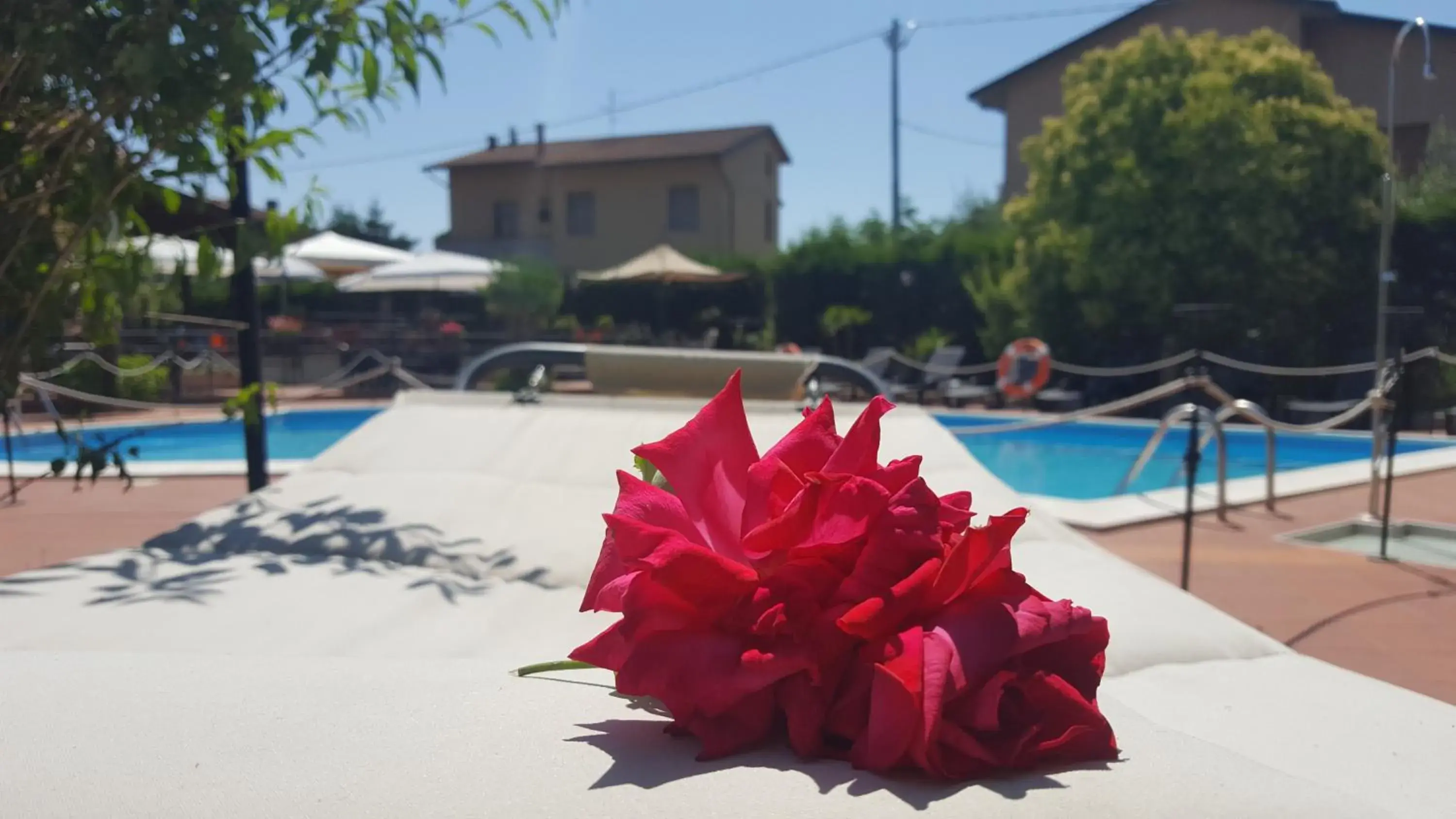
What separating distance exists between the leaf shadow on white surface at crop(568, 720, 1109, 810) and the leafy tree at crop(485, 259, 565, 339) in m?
17.3

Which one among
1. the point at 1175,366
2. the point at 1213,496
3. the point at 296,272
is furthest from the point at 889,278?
the point at 1213,496

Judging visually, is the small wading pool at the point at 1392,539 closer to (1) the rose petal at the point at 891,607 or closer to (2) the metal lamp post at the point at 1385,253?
(2) the metal lamp post at the point at 1385,253

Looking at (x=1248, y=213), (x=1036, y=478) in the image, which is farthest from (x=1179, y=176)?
(x=1036, y=478)

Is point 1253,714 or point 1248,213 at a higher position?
point 1248,213

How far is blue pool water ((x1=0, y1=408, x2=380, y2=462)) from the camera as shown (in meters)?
9.54

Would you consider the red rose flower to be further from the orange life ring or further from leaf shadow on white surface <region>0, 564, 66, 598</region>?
the orange life ring

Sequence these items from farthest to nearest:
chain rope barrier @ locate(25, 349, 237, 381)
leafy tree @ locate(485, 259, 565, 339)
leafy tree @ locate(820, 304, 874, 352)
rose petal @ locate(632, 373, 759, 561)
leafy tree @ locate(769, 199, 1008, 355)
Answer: leafy tree @ locate(485, 259, 565, 339) → leafy tree @ locate(820, 304, 874, 352) → leafy tree @ locate(769, 199, 1008, 355) → chain rope barrier @ locate(25, 349, 237, 381) → rose petal @ locate(632, 373, 759, 561)

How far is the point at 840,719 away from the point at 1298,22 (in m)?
16.1

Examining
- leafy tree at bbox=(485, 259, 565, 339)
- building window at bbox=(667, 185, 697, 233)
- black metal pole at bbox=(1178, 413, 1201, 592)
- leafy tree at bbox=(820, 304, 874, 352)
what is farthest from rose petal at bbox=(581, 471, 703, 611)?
building window at bbox=(667, 185, 697, 233)

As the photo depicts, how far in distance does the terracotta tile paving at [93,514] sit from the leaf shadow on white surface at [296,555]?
1086 mm

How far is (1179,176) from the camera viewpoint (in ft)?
42.9

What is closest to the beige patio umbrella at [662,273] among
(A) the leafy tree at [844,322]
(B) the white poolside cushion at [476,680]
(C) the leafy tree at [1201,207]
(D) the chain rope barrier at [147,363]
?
(A) the leafy tree at [844,322]

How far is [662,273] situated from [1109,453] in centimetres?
809

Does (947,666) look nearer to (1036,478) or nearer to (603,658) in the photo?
(603,658)
